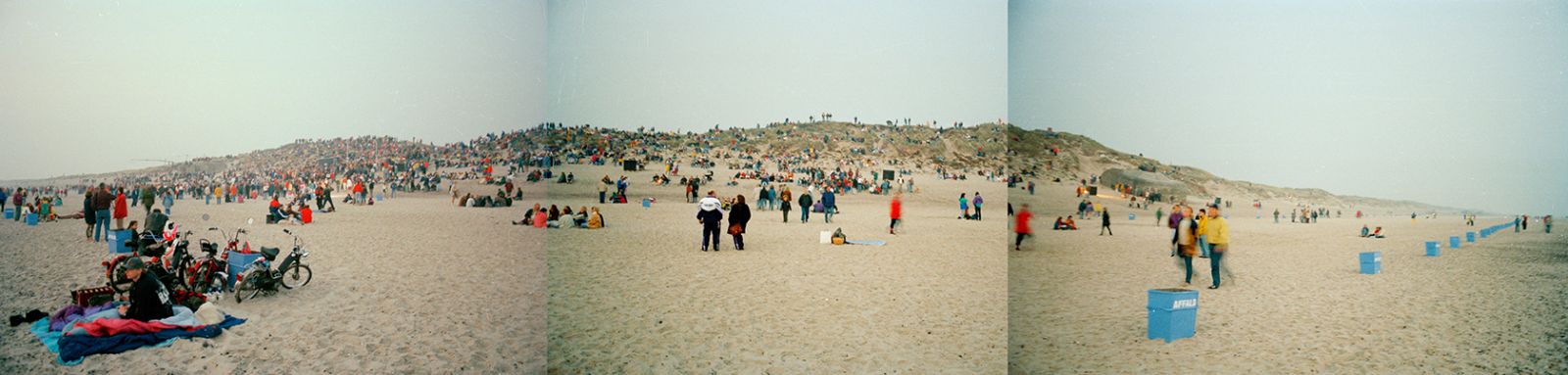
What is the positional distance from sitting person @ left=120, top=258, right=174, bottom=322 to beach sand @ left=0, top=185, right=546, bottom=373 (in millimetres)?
330

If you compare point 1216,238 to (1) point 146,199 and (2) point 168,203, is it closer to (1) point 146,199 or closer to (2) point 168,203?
(1) point 146,199

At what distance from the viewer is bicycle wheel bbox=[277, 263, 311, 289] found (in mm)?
8383

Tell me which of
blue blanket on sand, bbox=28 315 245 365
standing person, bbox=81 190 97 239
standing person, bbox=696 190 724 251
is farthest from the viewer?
standing person, bbox=81 190 97 239

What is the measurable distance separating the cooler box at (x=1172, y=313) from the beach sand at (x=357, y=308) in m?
3.94

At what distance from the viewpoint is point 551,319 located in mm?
7266

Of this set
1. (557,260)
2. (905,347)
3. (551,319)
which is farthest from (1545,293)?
(557,260)

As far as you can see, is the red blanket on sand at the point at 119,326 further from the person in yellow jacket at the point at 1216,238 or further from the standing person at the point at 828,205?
the standing person at the point at 828,205

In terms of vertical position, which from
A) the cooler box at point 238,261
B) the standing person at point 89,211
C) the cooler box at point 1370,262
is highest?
the standing person at point 89,211

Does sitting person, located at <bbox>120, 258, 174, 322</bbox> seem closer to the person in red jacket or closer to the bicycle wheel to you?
the bicycle wheel

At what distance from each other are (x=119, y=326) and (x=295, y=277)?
2.62 metres

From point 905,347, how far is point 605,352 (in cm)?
199

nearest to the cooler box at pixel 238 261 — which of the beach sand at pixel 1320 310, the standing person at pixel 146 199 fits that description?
the beach sand at pixel 1320 310

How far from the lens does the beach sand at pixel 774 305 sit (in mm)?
6000

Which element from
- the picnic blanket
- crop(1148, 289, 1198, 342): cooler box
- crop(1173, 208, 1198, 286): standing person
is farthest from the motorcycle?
crop(1173, 208, 1198, 286): standing person
